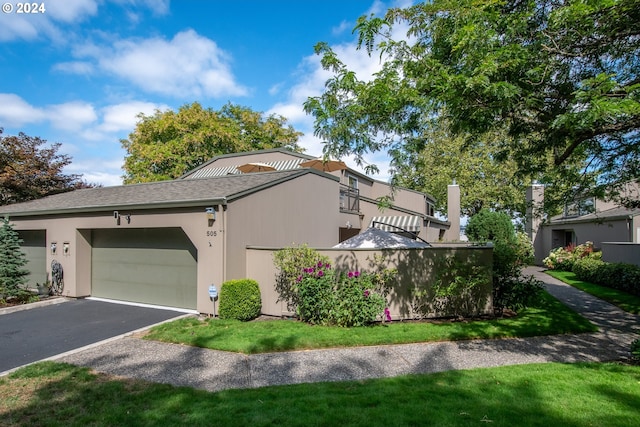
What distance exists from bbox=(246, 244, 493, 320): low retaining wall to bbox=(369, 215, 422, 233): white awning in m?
9.83

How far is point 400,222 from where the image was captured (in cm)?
1989

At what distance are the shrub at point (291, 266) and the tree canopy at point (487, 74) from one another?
3.20 metres

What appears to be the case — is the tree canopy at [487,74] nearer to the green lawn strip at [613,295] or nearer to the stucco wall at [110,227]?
the stucco wall at [110,227]

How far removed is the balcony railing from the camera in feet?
58.0

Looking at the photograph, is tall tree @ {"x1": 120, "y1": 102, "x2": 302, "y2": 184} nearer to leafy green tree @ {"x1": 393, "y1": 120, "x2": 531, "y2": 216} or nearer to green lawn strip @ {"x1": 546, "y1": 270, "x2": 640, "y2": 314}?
leafy green tree @ {"x1": 393, "y1": 120, "x2": 531, "y2": 216}

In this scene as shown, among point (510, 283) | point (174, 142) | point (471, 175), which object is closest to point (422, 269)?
point (510, 283)

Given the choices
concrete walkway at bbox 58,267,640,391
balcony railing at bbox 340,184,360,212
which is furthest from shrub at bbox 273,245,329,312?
balcony railing at bbox 340,184,360,212

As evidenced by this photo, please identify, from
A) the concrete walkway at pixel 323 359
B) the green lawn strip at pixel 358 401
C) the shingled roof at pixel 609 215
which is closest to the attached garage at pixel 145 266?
the concrete walkway at pixel 323 359

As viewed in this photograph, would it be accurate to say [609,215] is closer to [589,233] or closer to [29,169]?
[589,233]

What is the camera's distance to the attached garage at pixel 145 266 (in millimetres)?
10562

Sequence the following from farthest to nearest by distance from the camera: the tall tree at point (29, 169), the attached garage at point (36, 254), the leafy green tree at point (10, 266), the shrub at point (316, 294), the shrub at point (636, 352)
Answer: the tall tree at point (29, 169)
the attached garage at point (36, 254)
the leafy green tree at point (10, 266)
the shrub at point (316, 294)
the shrub at point (636, 352)

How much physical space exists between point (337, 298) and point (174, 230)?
19.0 ft

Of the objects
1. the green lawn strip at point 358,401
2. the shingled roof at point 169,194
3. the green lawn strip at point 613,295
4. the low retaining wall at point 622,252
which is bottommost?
the green lawn strip at point 613,295

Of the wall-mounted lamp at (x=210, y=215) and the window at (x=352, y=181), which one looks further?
the window at (x=352, y=181)
